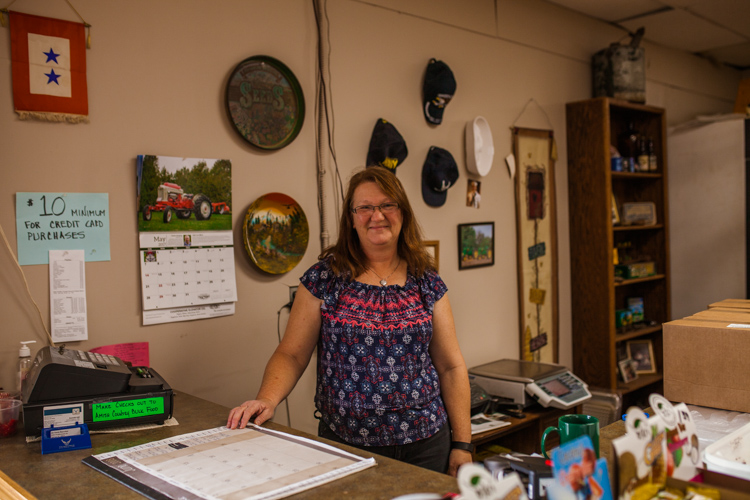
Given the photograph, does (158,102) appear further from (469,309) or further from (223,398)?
(469,309)

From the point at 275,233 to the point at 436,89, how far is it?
1142mm

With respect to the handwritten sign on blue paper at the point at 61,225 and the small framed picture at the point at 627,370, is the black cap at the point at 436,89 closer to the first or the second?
the handwritten sign on blue paper at the point at 61,225

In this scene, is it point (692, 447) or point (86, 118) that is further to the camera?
Answer: point (86, 118)

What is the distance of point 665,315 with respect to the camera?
452cm

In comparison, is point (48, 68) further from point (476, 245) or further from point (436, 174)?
point (476, 245)

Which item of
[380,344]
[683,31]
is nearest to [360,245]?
[380,344]

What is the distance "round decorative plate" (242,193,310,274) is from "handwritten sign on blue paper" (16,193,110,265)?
54 cm

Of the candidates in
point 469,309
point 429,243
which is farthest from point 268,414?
point 469,309

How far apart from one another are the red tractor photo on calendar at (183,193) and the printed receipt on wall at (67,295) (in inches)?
9.8

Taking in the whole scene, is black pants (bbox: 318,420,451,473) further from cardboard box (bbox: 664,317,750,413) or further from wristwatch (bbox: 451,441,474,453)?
cardboard box (bbox: 664,317,750,413)

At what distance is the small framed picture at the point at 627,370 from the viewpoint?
4.16m

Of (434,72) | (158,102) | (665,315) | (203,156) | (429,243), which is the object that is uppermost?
(434,72)

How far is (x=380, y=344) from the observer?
190 centimetres

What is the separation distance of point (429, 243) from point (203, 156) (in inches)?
48.7
